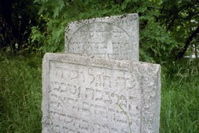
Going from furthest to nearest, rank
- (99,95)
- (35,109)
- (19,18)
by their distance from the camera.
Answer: (19,18) < (35,109) < (99,95)

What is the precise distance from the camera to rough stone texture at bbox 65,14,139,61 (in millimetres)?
3768

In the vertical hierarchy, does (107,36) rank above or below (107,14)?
below

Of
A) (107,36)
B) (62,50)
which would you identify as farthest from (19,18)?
(107,36)

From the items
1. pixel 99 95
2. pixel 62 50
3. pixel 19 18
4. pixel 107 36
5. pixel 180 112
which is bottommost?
pixel 180 112

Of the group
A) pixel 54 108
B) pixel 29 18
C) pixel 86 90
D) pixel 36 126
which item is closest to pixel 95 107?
pixel 86 90

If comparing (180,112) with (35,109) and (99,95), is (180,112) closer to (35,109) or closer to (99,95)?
(99,95)

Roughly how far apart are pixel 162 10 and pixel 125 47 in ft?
8.81

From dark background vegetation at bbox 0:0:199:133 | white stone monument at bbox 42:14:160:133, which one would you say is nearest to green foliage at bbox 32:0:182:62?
dark background vegetation at bbox 0:0:199:133

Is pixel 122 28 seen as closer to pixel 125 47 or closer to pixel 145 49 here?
pixel 125 47

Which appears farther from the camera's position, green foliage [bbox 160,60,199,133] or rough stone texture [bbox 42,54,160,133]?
green foliage [bbox 160,60,199,133]

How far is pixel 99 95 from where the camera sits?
2047 mm

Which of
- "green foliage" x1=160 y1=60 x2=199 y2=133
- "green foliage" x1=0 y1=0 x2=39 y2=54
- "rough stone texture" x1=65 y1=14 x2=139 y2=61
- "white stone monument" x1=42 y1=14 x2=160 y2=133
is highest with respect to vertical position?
"green foliage" x1=0 y1=0 x2=39 y2=54

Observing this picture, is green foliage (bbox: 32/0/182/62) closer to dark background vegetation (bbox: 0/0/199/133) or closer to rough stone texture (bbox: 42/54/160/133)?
dark background vegetation (bbox: 0/0/199/133)

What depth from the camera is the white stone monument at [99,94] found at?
182cm
